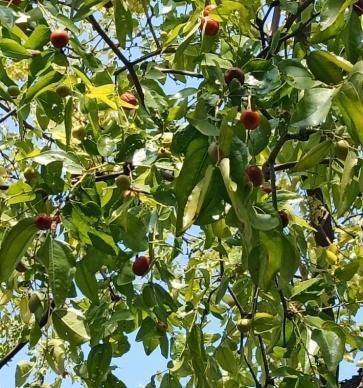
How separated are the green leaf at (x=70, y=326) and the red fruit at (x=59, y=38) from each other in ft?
1.80

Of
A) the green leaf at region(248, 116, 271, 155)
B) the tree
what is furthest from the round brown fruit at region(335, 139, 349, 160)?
the green leaf at region(248, 116, 271, 155)

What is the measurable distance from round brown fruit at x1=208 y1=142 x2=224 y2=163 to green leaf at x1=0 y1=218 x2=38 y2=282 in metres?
0.38

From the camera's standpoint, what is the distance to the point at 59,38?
1553 millimetres

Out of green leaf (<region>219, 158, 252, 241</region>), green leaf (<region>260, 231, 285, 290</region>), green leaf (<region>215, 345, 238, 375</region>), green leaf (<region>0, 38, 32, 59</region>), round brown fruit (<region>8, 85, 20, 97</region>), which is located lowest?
green leaf (<region>219, 158, 252, 241</region>)

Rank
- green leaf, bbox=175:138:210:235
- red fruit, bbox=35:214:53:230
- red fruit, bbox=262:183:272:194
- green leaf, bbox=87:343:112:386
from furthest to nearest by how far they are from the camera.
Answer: green leaf, bbox=87:343:112:386 → red fruit, bbox=262:183:272:194 → red fruit, bbox=35:214:53:230 → green leaf, bbox=175:138:210:235

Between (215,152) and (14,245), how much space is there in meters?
Result: 0.42

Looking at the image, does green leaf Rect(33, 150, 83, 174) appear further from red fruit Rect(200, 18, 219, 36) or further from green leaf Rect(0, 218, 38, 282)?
red fruit Rect(200, 18, 219, 36)

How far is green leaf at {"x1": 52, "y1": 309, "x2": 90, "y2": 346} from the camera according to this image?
1740 mm

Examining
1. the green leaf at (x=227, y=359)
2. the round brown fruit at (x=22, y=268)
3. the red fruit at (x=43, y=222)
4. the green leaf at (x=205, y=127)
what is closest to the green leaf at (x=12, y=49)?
the red fruit at (x=43, y=222)

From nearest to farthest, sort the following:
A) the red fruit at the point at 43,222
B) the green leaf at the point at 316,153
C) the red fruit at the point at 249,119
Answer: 1. the red fruit at the point at 249,119
2. the red fruit at the point at 43,222
3. the green leaf at the point at 316,153

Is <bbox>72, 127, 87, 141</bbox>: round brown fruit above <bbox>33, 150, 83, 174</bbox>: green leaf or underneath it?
above

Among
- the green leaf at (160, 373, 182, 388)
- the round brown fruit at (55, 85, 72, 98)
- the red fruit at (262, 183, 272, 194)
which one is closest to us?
the round brown fruit at (55, 85, 72, 98)

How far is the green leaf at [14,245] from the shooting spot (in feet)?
4.57

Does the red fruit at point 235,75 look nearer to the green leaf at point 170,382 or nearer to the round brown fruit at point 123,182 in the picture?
the round brown fruit at point 123,182
